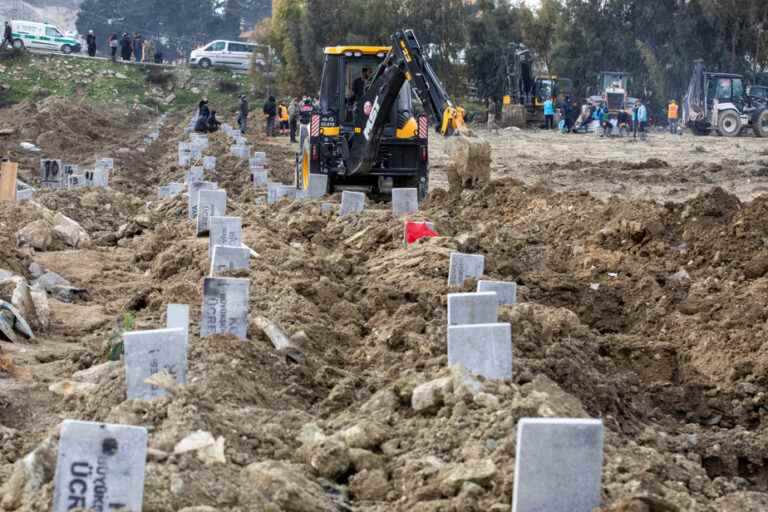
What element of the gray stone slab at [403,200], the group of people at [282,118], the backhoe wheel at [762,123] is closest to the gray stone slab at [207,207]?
the gray stone slab at [403,200]

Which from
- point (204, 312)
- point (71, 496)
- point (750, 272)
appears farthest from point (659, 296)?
point (71, 496)

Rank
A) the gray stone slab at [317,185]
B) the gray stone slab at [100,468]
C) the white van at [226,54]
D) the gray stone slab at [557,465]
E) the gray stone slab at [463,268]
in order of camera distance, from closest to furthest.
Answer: the gray stone slab at [100,468] → the gray stone slab at [557,465] → the gray stone slab at [463,268] → the gray stone slab at [317,185] → the white van at [226,54]

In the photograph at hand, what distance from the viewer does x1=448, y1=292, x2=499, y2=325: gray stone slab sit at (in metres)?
6.65

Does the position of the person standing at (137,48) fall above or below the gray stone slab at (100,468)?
above

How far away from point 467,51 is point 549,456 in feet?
159

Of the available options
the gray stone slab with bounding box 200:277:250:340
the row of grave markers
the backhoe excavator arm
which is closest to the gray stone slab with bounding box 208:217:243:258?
the row of grave markers

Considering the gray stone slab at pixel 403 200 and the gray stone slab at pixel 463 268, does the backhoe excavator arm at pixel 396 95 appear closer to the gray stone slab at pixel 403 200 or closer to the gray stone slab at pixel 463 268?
the gray stone slab at pixel 403 200

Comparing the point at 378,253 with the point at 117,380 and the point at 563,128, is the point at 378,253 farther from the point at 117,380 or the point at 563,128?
the point at 563,128

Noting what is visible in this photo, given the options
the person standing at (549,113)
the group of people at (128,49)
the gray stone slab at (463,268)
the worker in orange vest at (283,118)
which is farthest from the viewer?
the group of people at (128,49)

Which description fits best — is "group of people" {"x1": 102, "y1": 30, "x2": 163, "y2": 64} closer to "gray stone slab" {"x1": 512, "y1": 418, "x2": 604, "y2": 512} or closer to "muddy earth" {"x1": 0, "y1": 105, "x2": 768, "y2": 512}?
"muddy earth" {"x1": 0, "y1": 105, "x2": 768, "y2": 512}

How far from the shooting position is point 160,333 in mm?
5879

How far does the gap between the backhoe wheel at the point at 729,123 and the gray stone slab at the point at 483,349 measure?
1344 inches

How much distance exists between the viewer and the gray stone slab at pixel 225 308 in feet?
23.8

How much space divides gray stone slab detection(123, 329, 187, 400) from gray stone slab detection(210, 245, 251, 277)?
271 centimetres
